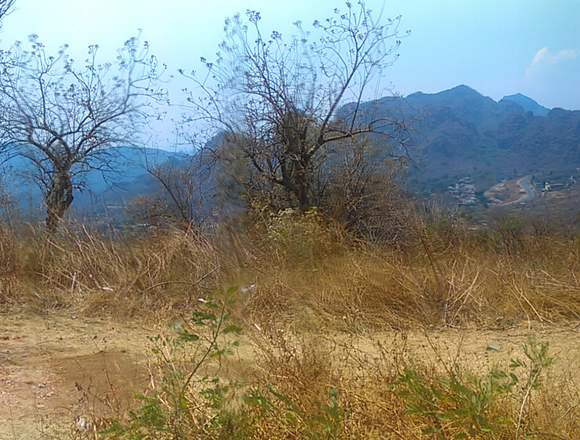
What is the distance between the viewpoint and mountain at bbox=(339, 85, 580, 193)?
13.4 meters

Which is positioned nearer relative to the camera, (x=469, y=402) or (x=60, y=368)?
(x=469, y=402)

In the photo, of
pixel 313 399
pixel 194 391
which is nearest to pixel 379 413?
pixel 313 399

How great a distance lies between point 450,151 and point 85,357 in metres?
16.3

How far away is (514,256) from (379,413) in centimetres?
556

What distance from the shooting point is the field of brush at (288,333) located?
254 centimetres

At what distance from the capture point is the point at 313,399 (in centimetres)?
286

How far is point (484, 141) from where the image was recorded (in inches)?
859

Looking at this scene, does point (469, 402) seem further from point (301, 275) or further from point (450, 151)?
point (450, 151)

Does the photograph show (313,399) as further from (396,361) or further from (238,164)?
(238,164)

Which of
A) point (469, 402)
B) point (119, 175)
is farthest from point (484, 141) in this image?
point (469, 402)

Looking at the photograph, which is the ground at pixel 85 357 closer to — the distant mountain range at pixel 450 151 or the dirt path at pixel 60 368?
the dirt path at pixel 60 368

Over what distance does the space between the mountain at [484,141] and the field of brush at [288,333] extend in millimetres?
3835

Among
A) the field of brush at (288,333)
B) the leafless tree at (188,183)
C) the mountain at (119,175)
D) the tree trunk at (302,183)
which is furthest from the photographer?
the mountain at (119,175)

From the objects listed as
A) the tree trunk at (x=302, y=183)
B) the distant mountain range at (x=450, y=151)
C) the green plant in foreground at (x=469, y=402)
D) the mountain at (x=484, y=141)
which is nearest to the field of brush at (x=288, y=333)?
the green plant in foreground at (x=469, y=402)
